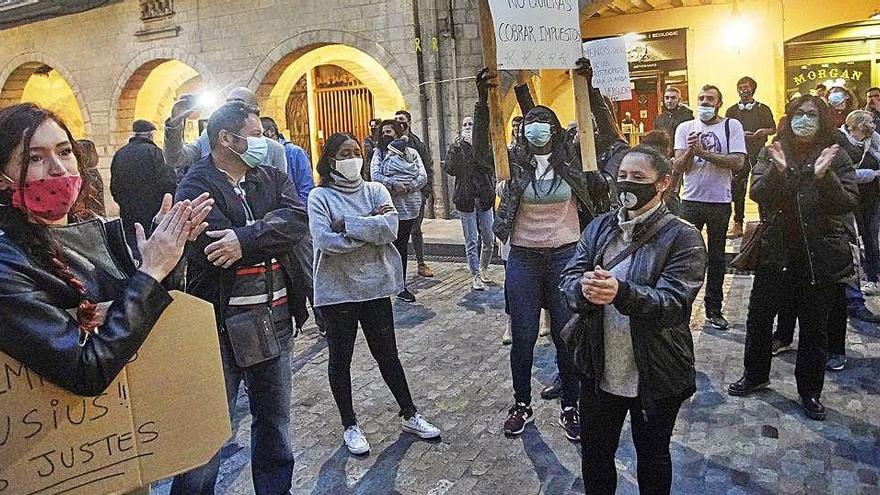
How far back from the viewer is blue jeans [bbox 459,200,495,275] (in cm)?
816

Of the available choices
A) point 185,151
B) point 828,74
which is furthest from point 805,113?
point 828,74

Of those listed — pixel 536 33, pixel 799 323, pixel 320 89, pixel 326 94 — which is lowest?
pixel 799 323

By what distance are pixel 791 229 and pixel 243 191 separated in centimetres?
336

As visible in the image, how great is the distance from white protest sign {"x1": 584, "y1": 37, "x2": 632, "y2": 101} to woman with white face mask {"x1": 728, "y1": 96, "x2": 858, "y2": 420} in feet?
8.44

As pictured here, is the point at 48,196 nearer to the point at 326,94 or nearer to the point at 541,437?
the point at 541,437

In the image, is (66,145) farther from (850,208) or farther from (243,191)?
(850,208)

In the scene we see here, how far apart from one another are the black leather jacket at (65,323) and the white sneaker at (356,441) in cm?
247

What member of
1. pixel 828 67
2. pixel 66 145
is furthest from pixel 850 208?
pixel 828 67

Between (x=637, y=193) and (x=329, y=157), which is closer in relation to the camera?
(x=637, y=193)

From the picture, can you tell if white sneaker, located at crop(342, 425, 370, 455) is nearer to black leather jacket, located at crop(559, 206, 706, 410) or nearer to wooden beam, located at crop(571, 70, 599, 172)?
black leather jacket, located at crop(559, 206, 706, 410)

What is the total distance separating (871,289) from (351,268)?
5.54 meters

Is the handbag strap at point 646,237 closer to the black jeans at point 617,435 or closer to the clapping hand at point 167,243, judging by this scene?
the black jeans at point 617,435

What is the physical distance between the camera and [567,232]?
14.1 feet

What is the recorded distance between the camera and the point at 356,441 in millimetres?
4289
